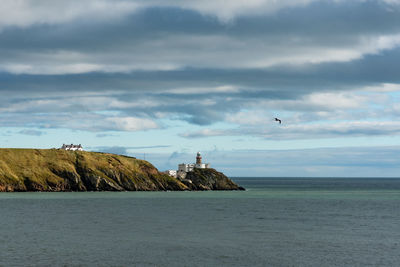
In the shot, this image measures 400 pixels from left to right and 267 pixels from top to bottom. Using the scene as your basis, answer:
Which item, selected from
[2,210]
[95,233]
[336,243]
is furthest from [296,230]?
[2,210]

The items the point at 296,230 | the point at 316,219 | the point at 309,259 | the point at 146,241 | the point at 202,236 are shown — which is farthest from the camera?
the point at 316,219

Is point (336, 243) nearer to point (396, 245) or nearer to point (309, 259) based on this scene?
point (396, 245)

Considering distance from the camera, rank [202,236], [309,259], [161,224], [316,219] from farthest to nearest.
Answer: [316,219], [161,224], [202,236], [309,259]

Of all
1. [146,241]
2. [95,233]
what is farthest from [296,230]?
[95,233]

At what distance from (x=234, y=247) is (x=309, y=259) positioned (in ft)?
37.8

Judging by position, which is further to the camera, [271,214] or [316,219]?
[271,214]

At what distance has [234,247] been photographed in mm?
67438

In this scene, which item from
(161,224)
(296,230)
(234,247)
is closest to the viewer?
(234,247)

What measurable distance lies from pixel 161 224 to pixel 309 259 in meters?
40.4

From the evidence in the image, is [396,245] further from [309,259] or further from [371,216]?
[371,216]

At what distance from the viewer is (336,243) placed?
71938 millimetres

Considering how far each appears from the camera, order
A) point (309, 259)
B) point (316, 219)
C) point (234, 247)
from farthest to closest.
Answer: point (316, 219), point (234, 247), point (309, 259)

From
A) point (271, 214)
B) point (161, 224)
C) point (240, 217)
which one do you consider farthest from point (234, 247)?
point (271, 214)

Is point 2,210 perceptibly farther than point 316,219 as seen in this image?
Yes
